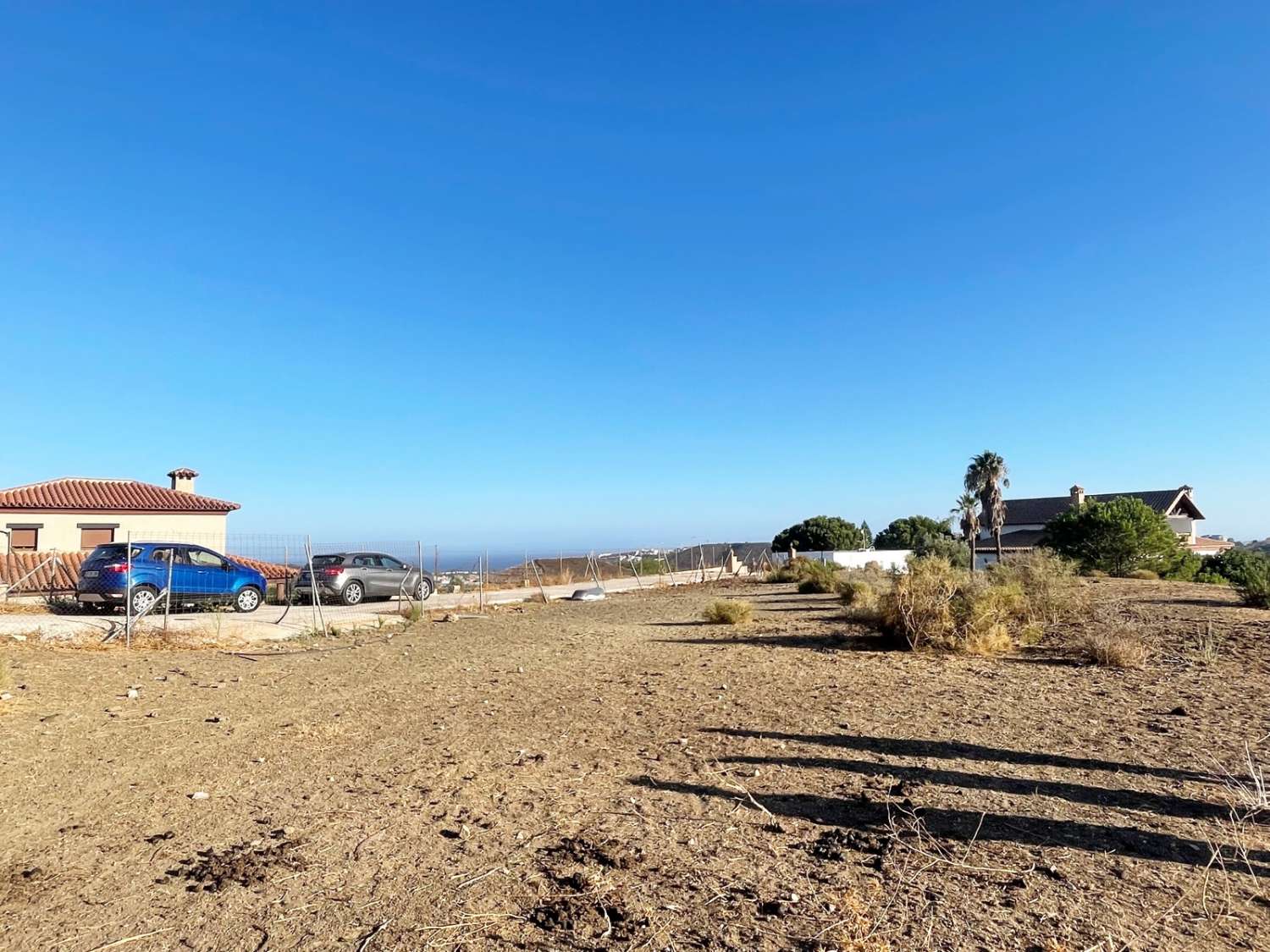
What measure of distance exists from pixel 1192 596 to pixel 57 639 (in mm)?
21678

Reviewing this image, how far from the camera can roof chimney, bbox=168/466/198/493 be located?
127 ft

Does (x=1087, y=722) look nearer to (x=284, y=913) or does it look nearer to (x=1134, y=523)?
(x=284, y=913)

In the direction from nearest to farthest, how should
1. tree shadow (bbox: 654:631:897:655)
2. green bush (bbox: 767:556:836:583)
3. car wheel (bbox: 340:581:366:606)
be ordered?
tree shadow (bbox: 654:631:897:655), car wheel (bbox: 340:581:366:606), green bush (bbox: 767:556:836:583)

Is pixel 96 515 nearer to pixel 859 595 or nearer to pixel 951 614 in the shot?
pixel 859 595

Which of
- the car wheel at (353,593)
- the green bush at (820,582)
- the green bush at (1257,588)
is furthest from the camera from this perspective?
the green bush at (820,582)

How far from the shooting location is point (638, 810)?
4945 millimetres

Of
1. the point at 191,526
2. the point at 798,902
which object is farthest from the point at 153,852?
the point at 191,526

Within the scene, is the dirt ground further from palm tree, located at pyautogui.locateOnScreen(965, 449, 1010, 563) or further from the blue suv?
palm tree, located at pyautogui.locateOnScreen(965, 449, 1010, 563)

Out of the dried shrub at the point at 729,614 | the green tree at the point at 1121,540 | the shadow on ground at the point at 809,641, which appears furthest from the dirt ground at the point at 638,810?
the green tree at the point at 1121,540

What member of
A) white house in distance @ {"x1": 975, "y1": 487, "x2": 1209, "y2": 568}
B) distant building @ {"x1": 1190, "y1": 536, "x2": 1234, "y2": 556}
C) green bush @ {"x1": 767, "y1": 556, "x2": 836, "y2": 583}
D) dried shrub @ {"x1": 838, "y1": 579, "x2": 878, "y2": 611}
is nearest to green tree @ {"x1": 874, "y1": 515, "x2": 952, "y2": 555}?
→ white house in distance @ {"x1": 975, "y1": 487, "x2": 1209, "y2": 568}

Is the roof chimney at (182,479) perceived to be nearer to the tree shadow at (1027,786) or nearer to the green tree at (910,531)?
the tree shadow at (1027,786)

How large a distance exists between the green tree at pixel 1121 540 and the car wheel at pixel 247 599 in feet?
121

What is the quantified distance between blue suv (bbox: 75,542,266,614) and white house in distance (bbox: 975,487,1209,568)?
5166 centimetres

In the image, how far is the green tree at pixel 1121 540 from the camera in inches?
1578
